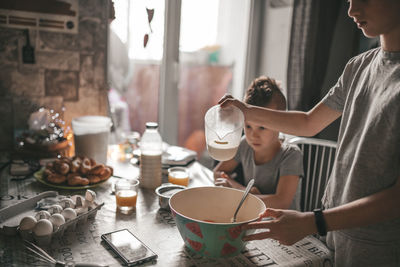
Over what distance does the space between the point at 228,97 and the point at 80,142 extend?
0.91 meters

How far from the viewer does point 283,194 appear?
1.48 m

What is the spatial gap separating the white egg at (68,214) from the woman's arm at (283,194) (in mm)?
729

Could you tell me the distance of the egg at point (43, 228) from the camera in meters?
0.99

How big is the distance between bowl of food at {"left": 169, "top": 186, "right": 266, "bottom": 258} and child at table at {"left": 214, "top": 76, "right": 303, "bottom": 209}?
27 cm

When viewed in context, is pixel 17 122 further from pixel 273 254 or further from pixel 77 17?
pixel 273 254

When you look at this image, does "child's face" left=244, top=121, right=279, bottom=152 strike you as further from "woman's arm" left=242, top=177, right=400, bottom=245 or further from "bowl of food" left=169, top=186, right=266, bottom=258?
"woman's arm" left=242, top=177, right=400, bottom=245

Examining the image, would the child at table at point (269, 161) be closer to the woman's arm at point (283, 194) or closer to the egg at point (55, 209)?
the woman's arm at point (283, 194)

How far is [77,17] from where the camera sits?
2.07m

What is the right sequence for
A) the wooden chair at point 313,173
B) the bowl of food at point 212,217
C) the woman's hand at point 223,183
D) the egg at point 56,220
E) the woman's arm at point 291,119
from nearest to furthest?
the bowl of food at point 212,217 < the egg at point 56,220 < the woman's arm at point 291,119 < the woman's hand at point 223,183 < the wooden chair at point 313,173

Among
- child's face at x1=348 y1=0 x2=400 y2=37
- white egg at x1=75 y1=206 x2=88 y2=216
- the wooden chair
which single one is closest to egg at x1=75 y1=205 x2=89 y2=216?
white egg at x1=75 y1=206 x2=88 y2=216

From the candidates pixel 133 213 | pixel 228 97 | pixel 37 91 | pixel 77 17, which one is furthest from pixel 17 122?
pixel 228 97

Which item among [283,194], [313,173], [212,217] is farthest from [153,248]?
[313,173]

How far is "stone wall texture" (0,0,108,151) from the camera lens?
1.99 metres

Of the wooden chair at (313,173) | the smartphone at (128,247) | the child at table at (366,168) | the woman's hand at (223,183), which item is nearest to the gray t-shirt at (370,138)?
the child at table at (366,168)
